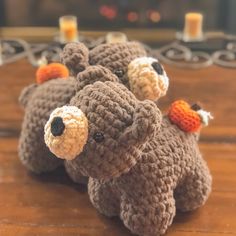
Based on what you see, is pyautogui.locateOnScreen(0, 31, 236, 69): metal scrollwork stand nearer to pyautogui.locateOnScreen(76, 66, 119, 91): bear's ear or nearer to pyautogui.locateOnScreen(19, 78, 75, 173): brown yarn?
pyautogui.locateOnScreen(19, 78, 75, 173): brown yarn

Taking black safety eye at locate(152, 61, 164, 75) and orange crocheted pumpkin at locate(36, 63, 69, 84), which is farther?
orange crocheted pumpkin at locate(36, 63, 69, 84)

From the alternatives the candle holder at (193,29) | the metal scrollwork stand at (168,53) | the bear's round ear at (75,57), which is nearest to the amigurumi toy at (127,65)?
the bear's round ear at (75,57)

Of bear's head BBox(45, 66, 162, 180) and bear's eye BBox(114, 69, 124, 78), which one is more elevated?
bear's eye BBox(114, 69, 124, 78)

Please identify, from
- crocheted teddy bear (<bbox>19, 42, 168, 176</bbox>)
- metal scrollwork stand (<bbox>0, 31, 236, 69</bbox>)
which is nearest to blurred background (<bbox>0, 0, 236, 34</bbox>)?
metal scrollwork stand (<bbox>0, 31, 236, 69</bbox>)

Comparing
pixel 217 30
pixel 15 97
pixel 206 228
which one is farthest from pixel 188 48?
pixel 206 228

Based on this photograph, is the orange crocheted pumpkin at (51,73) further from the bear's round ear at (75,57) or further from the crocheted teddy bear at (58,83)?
the bear's round ear at (75,57)
